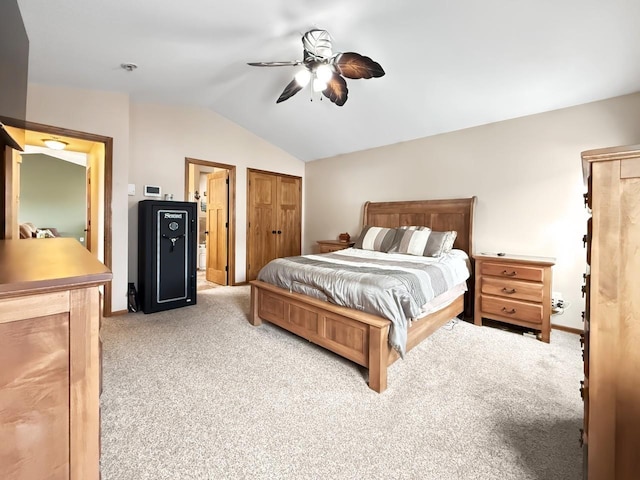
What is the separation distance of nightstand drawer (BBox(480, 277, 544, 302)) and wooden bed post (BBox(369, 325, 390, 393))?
1.78 meters

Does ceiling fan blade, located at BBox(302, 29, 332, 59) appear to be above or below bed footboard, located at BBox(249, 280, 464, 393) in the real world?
above

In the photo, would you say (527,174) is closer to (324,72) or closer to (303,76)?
(324,72)

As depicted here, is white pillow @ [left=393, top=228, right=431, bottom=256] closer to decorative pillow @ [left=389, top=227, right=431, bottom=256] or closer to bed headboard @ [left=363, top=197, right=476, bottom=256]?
decorative pillow @ [left=389, top=227, right=431, bottom=256]

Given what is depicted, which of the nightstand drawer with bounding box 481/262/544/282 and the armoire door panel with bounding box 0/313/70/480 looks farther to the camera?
the nightstand drawer with bounding box 481/262/544/282

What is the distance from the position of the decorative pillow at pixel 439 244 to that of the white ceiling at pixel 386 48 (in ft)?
4.81

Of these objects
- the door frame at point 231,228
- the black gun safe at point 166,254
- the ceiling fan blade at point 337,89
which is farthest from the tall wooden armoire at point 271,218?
the ceiling fan blade at point 337,89

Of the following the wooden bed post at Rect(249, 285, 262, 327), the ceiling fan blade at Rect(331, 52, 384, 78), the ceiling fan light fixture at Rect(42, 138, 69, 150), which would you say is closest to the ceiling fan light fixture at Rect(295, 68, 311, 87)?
the ceiling fan blade at Rect(331, 52, 384, 78)

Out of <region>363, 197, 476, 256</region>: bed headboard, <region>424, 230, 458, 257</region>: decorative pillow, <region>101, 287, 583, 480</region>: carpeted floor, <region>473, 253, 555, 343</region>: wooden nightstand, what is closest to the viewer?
<region>101, 287, 583, 480</region>: carpeted floor

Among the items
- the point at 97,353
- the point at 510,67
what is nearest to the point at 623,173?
the point at 97,353

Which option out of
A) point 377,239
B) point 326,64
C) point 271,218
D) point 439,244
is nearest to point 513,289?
point 439,244

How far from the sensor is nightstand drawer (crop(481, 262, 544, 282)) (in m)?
2.79

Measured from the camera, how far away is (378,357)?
6.26ft

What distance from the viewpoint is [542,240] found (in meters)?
3.13

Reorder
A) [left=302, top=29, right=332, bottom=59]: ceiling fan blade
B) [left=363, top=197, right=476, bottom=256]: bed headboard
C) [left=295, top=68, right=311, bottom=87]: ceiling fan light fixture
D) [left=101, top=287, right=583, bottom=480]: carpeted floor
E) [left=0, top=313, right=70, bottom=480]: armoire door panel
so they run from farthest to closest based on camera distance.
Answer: [left=363, top=197, right=476, bottom=256]: bed headboard → [left=295, top=68, right=311, bottom=87]: ceiling fan light fixture → [left=302, top=29, right=332, bottom=59]: ceiling fan blade → [left=101, top=287, right=583, bottom=480]: carpeted floor → [left=0, top=313, right=70, bottom=480]: armoire door panel
